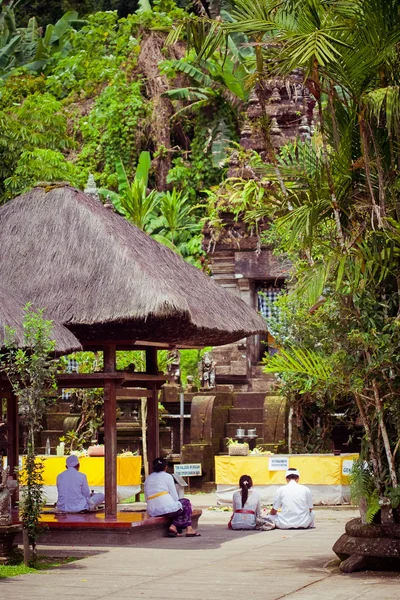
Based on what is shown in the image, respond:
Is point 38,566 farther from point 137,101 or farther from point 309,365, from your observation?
point 137,101

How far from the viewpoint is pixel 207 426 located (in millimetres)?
22078

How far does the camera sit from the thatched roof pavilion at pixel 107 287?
13.3 m

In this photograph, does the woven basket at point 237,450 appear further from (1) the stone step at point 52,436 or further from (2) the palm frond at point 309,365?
(2) the palm frond at point 309,365

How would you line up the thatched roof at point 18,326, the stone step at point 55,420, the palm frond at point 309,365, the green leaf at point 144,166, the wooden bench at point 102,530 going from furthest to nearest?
the green leaf at point 144,166 → the stone step at point 55,420 → the wooden bench at point 102,530 → the thatched roof at point 18,326 → the palm frond at point 309,365

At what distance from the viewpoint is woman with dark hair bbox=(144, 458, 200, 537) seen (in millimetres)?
14094

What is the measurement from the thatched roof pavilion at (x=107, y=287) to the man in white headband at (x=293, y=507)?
187cm

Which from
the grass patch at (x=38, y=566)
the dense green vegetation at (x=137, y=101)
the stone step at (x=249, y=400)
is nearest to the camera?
the grass patch at (x=38, y=566)

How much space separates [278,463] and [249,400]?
241 inches

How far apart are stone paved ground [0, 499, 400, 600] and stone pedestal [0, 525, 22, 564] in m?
0.59

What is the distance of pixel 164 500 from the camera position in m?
14.1

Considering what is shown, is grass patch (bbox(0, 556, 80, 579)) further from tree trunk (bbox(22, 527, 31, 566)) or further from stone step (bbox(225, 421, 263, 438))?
stone step (bbox(225, 421, 263, 438))

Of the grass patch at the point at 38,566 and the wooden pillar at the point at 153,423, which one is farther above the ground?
the wooden pillar at the point at 153,423

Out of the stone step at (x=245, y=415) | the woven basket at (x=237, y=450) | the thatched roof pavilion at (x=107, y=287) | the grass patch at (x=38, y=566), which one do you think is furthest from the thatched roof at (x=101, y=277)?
the stone step at (x=245, y=415)

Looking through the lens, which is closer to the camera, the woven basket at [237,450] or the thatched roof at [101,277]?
the thatched roof at [101,277]
